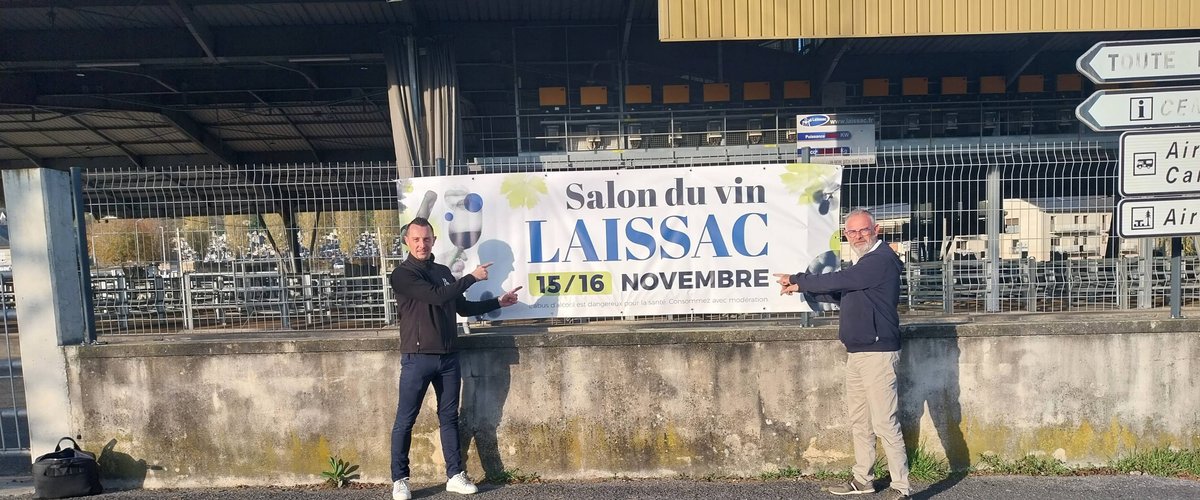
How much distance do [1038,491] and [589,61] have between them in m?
9.35

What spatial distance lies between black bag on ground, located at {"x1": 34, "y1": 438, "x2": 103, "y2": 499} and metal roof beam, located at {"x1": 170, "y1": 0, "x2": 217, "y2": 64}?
688 centimetres

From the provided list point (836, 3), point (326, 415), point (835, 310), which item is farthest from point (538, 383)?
point (836, 3)

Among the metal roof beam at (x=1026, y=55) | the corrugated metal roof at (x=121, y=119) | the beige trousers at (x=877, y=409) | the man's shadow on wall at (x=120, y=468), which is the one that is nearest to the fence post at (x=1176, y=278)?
the beige trousers at (x=877, y=409)

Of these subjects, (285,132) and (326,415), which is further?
(285,132)

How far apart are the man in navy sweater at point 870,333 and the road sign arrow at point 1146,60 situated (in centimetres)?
214

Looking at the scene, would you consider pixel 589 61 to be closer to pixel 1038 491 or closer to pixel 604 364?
pixel 604 364

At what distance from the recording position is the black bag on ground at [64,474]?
14.8 ft

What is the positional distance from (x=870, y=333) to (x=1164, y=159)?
2.56 meters

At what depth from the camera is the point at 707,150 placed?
39.4ft

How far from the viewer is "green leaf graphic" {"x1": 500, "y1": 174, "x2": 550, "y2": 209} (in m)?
4.86

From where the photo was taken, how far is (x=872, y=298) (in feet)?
13.5

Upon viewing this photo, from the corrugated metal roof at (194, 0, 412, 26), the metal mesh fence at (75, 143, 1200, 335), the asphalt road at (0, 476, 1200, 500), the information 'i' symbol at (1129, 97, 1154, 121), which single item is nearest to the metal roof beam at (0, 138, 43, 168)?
the corrugated metal roof at (194, 0, 412, 26)

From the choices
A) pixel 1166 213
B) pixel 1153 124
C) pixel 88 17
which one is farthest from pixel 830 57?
pixel 88 17

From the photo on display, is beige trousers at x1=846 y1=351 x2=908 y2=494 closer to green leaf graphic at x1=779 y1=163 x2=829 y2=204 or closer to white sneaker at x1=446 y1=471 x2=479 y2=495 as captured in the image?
green leaf graphic at x1=779 y1=163 x2=829 y2=204
